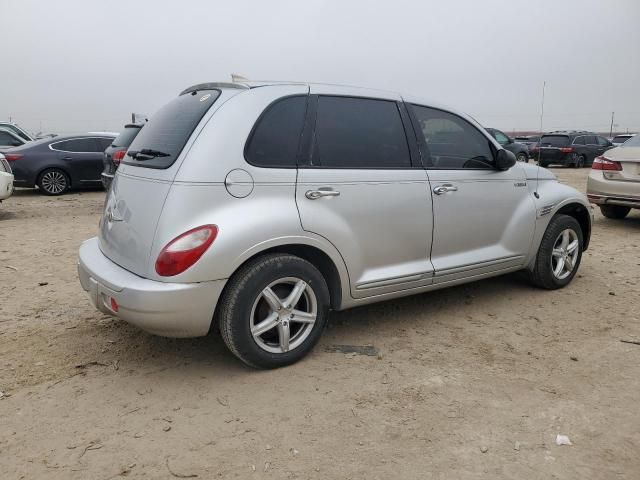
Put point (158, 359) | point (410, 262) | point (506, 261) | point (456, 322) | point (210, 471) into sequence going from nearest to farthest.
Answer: point (210, 471) < point (158, 359) < point (410, 262) < point (456, 322) < point (506, 261)

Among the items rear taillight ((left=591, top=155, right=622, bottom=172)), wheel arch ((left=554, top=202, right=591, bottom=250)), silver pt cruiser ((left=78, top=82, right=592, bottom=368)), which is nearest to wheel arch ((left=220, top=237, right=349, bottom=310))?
silver pt cruiser ((left=78, top=82, right=592, bottom=368))

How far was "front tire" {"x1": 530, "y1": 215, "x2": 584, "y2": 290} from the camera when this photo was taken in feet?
15.6

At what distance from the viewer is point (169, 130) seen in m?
3.37

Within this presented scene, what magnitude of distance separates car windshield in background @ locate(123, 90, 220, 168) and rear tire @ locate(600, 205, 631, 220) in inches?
304

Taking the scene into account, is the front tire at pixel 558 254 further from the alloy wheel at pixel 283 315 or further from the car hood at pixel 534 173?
the alloy wheel at pixel 283 315

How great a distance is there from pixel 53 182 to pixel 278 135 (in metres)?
9.99

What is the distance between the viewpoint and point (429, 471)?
237 cm

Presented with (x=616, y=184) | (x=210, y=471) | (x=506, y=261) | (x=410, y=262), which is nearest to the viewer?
(x=210, y=471)

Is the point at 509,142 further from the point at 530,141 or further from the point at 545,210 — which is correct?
the point at 545,210

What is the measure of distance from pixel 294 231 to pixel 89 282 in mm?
1340

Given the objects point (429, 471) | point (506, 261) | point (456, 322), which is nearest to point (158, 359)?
point (429, 471)

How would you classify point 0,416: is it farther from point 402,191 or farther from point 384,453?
point 402,191

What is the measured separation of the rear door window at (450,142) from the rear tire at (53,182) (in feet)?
32.7

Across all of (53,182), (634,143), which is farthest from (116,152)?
(634,143)
